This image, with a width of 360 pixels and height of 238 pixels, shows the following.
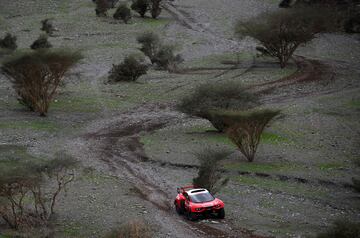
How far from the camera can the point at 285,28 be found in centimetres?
5634

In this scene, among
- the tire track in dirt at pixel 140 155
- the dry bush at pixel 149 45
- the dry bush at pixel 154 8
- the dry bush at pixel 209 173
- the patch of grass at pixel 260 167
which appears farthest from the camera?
the dry bush at pixel 154 8

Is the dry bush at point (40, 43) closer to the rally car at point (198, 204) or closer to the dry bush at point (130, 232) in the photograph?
the rally car at point (198, 204)

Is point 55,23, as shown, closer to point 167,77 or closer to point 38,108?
point 167,77

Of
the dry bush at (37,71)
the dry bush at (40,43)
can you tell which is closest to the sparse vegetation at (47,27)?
the dry bush at (40,43)

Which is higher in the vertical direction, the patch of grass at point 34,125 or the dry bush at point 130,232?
the dry bush at point 130,232

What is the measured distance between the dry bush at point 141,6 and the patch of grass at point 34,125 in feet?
145

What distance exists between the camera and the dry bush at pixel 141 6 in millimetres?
83125

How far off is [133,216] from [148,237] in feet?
11.7

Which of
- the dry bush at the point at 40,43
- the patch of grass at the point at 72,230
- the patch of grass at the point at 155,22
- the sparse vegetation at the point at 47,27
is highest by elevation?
the patch of grass at the point at 72,230

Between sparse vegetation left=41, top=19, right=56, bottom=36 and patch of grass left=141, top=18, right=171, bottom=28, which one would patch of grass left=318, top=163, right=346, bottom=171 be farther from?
patch of grass left=141, top=18, right=171, bottom=28

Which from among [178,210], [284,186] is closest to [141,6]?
[284,186]

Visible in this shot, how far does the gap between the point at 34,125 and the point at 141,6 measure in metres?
45.5

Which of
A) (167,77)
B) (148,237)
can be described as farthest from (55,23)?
(148,237)

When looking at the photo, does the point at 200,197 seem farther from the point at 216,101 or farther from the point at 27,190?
the point at 216,101
